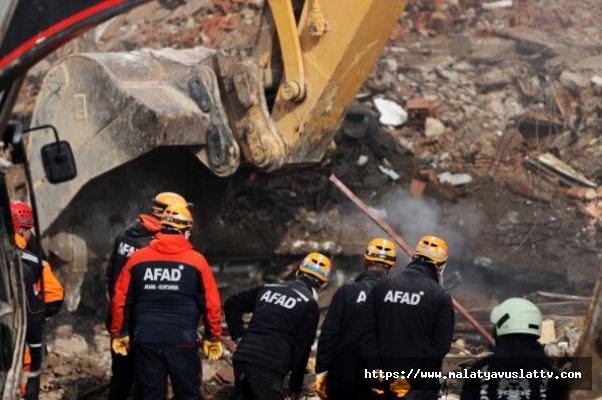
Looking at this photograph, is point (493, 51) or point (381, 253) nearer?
point (381, 253)

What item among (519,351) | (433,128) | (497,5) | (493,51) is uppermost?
(497,5)

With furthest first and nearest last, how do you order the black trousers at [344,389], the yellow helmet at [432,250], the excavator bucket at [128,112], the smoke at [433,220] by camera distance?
the smoke at [433,220], the excavator bucket at [128,112], the black trousers at [344,389], the yellow helmet at [432,250]

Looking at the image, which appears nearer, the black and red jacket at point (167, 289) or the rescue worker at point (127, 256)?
the black and red jacket at point (167, 289)

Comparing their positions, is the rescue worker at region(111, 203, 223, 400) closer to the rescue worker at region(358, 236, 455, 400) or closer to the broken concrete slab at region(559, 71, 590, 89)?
the rescue worker at region(358, 236, 455, 400)

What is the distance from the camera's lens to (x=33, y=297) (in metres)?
9.59

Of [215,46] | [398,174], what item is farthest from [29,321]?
[215,46]

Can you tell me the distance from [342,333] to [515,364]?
2.57 metres

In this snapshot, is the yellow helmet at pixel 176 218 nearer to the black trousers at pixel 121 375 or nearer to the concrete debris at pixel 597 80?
the black trousers at pixel 121 375

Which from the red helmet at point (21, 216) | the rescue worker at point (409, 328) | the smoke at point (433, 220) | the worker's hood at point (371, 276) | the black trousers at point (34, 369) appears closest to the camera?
the black trousers at point (34, 369)

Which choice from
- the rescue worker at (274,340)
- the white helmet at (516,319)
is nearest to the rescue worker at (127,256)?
the rescue worker at (274,340)

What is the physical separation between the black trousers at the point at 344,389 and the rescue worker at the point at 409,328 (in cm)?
39

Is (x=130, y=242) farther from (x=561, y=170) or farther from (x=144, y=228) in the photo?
(x=561, y=170)

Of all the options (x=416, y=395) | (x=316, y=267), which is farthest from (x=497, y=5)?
(x=416, y=395)

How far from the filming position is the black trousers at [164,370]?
942cm
